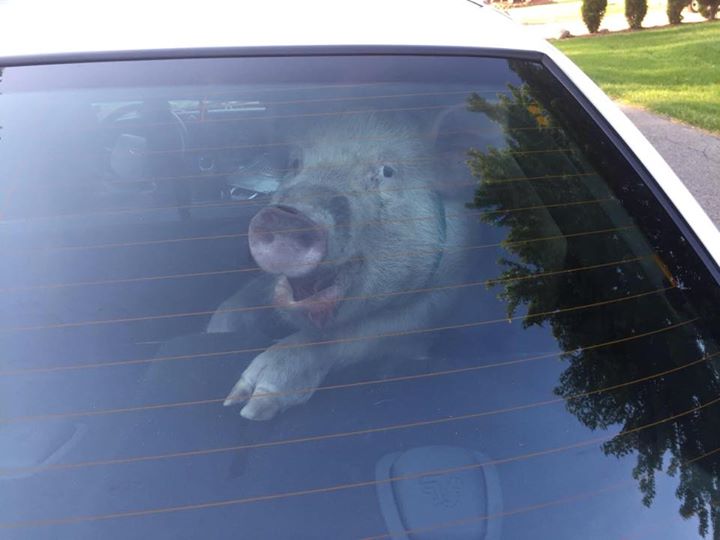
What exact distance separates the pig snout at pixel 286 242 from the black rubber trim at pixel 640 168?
68 centimetres

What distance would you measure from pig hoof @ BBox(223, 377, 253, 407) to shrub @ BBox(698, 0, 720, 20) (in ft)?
67.7

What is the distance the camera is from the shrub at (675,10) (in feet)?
62.1

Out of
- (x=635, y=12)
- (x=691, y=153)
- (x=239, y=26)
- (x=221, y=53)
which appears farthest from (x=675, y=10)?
(x=221, y=53)

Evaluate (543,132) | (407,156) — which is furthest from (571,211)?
(407,156)

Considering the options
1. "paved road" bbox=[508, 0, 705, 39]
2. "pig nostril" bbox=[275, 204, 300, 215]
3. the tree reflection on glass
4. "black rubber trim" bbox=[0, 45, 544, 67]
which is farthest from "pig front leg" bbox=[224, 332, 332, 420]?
"paved road" bbox=[508, 0, 705, 39]

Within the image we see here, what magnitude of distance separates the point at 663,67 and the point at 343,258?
42.4 ft

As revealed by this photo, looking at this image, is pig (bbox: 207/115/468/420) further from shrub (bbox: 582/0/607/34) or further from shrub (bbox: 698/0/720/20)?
shrub (bbox: 698/0/720/20)

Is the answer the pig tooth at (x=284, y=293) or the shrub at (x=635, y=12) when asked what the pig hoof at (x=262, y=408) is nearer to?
the pig tooth at (x=284, y=293)

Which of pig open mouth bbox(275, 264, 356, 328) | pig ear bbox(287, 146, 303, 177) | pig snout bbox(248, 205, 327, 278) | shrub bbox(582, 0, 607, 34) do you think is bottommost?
pig open mouth bbox(275, 264, 356, 328)

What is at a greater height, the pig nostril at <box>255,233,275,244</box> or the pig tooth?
the pig nostril at <box>255,233,275,244</box>

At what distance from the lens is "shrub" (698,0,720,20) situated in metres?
19.3

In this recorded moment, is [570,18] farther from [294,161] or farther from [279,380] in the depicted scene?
[279,380]

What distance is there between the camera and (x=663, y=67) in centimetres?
1318

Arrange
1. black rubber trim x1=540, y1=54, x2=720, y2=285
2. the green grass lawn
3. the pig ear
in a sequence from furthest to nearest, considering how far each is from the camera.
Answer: the green grass lawn → the pig ear → black rubber trim x1=540, y1=54, x2=720, y2=285
